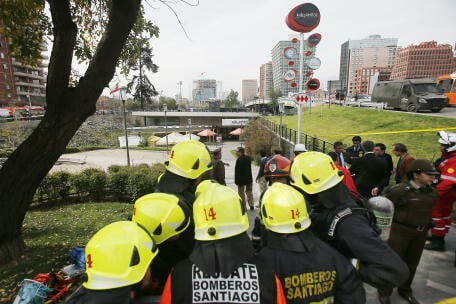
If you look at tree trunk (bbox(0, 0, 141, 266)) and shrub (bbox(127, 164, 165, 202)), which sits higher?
tree trunk (bbox(0, 0, 141, 266))

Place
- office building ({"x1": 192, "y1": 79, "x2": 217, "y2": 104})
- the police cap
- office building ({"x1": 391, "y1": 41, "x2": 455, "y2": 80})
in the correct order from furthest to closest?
office building ({"x1": 192, "y1": 79, "x2": 217, "y2": 104})
office building ({"x1": 391, "y1": 41, "x2": 455, "y2": 80})
the police cap

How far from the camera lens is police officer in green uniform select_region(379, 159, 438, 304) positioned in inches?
123

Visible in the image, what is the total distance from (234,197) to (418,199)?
264cm

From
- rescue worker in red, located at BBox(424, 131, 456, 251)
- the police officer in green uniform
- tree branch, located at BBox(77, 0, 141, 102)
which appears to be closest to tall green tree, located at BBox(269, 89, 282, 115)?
rescue worker in red, located at BBox(424, 131, 456, 251)

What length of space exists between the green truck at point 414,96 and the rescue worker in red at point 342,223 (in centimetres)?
1818

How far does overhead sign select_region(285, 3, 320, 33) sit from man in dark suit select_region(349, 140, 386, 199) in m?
5.16

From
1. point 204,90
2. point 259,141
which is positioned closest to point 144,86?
point 259,141

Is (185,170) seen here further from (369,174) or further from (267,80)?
(267,80)

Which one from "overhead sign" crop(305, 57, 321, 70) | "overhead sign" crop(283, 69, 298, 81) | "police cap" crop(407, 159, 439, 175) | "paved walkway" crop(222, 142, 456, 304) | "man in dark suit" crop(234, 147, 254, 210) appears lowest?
"paved walkway" crop(222, 142, 456, 304)

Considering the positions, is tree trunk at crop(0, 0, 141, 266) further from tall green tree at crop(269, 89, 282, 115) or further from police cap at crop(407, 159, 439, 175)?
tall green tree at crop(269, 89, 282, 115)

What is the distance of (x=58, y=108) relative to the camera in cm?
447

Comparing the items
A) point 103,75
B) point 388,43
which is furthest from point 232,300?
point 388,43

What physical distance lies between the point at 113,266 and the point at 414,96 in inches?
815

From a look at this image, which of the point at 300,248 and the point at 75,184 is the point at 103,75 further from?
the point at 75,184
